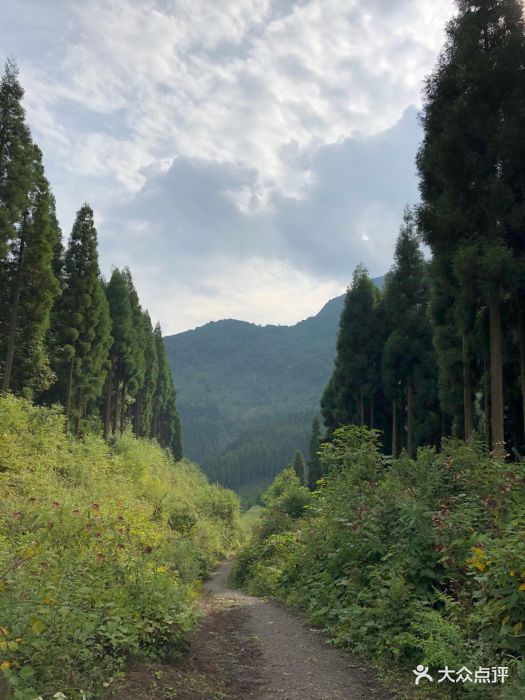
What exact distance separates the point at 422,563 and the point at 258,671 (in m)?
2.50

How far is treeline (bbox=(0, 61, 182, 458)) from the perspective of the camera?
1888cm

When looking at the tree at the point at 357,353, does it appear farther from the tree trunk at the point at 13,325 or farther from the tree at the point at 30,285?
the tree trunk at the point at 13,325

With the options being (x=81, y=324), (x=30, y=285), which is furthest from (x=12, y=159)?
(x=81, y=324)

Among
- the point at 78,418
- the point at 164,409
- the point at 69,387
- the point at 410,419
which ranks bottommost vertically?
the point at 164,409

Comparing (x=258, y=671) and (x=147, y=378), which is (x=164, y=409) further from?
(x=258, y=671)

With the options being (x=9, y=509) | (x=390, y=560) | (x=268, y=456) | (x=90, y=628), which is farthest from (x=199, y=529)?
(x=268, y=456)

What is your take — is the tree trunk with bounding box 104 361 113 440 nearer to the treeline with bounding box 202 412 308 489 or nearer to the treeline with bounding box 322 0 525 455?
the treeline with bounding box 322 0 525 455

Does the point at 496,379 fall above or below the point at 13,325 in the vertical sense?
below

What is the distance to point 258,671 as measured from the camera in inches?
230

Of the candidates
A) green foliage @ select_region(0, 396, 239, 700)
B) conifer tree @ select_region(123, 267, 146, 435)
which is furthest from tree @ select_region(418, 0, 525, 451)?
conifer tree @ select_region(123, 267, 146, 435)

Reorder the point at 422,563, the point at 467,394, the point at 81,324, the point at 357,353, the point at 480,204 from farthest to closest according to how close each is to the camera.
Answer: the point at 357,353
the point at 81,324
the point at 467,394
the point at 480,204
the point at 422,563

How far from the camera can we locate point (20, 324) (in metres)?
20.4

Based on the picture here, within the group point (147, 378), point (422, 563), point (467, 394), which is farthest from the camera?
point (147, 378)

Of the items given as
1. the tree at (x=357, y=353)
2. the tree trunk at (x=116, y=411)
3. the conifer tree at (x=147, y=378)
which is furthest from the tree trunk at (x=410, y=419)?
the conifer tree at (x=147, y=378)
